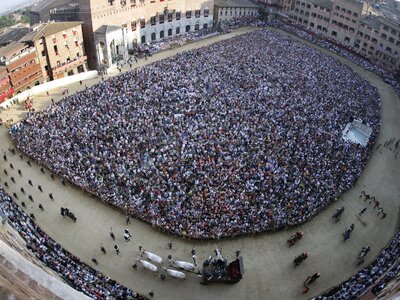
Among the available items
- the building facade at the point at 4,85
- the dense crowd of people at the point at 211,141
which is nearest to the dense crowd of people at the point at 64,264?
the dense crowd of people at the point at 211,141

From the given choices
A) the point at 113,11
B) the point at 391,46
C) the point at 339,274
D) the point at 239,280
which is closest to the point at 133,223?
the point at 239,280

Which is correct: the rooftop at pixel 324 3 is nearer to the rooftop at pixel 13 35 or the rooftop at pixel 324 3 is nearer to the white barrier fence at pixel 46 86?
the white barrier fence at pixel 46 86

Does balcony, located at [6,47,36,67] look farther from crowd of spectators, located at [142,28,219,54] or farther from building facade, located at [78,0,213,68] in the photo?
crowd of spectators, located at [142,28,219,54]

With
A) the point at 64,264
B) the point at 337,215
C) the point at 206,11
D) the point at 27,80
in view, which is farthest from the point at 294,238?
the point at 206,11

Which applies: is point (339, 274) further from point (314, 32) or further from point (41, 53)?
point (314, 32)

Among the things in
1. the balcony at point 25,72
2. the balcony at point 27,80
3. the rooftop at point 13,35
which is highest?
the rooftop at point 13,35

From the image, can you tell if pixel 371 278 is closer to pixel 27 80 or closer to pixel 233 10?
pixel 27 80
